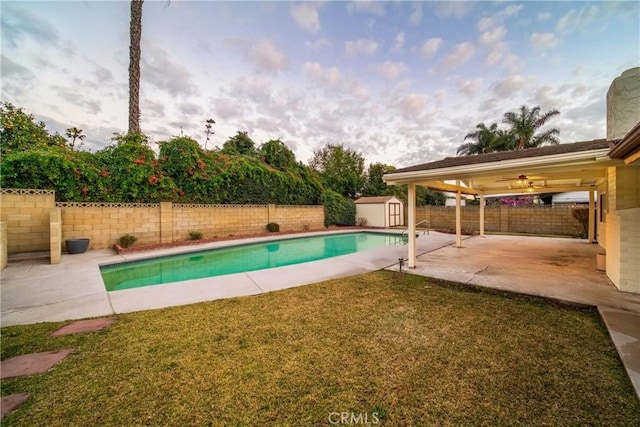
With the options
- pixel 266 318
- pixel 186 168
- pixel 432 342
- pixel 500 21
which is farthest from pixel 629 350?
pixel 186 168

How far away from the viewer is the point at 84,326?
11.8 ft

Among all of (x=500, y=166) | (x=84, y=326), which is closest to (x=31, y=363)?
(x=84, y=326)

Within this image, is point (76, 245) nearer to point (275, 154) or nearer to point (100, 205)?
point (100, 205)

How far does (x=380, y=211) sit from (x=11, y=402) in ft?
67.1

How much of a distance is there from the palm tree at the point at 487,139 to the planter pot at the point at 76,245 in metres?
30.2

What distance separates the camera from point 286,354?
9.45ft

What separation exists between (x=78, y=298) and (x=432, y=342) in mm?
6483

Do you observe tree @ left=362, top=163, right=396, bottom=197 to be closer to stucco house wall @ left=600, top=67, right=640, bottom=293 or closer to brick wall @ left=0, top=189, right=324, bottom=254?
brick wall @ left=0, top=189, right=324, bottom=254

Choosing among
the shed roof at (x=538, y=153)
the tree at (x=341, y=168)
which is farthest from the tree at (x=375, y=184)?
the shed roof at (x=538, y=153)

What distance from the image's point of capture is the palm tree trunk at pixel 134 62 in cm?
1133

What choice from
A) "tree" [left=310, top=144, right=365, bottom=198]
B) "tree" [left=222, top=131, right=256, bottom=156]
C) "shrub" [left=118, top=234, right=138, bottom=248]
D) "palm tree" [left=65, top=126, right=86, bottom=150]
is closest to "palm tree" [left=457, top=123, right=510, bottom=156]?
"tree" [left=310, top=144, right=365, bottom=198]

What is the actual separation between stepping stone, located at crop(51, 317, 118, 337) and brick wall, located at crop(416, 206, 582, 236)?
19.1m

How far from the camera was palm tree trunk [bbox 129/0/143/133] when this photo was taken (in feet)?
37.2

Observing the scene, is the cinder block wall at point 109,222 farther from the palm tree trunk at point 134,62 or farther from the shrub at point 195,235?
the palm tree trunk at point 134,62
